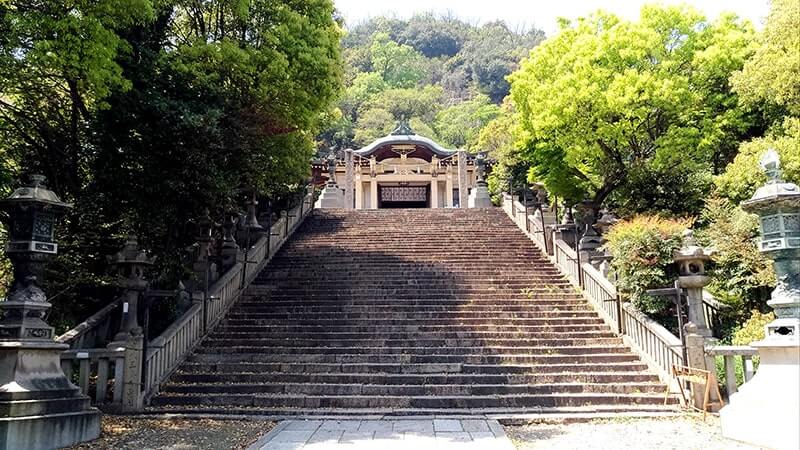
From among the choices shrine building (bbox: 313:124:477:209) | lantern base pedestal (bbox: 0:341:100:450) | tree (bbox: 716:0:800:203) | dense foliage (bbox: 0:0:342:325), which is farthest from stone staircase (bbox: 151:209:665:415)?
shrine building (bbox: 313:124:477:209)

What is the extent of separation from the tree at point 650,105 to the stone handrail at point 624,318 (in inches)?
108

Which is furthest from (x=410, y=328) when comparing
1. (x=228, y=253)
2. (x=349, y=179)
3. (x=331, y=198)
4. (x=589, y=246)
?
(x=349, y=179)

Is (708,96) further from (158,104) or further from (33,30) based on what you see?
(33,30)

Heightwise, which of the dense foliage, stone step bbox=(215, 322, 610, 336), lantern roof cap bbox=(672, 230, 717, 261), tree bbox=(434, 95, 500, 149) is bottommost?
stone step bbox=(215, 322, 610, 336)

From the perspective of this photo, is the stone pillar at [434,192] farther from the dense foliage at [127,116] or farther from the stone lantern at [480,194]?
the dense foliage at [127,116]

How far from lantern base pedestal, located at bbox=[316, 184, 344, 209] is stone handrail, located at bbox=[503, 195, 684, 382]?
1333cm

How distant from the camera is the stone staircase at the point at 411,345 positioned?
7.89 metres

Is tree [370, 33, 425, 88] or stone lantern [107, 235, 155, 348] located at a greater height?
tree [370, 33, 425, 88]

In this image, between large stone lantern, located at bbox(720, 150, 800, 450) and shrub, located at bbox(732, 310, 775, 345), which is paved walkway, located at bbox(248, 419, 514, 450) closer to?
large stone lantern, located at bbox(720, 150, 800, 450)

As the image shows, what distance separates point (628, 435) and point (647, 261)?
3.52 m

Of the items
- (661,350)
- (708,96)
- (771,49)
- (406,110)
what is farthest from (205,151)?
(406,110)

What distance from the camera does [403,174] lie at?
30.1 meters

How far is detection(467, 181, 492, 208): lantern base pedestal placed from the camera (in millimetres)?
24898

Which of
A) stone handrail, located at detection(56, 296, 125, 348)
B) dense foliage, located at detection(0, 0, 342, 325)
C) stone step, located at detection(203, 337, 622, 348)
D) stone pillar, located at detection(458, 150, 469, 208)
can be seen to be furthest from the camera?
stone pillar, located at detection(458, 150, 469, 208)
